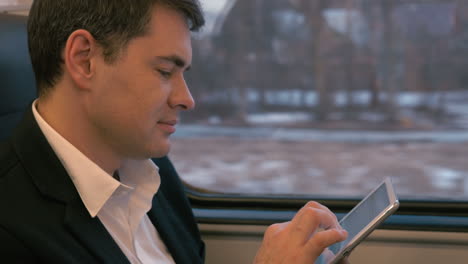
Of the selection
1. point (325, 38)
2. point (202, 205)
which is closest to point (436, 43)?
point (325, 38)

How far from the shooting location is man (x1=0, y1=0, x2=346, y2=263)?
0.80 metres

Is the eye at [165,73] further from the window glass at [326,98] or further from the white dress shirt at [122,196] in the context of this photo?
the window glass at [326,98]


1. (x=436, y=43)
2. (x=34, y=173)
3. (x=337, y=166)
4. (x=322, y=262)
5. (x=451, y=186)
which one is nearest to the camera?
(x=34, y=173)

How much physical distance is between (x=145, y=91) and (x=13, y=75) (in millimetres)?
348

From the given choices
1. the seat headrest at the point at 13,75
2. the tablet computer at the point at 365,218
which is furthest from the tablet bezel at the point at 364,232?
the seat headrest at the point at 13,75

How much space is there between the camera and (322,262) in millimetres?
1021

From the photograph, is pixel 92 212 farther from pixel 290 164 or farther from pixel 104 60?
pixel 290 164

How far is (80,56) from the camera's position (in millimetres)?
838

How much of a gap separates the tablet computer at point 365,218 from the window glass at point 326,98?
1763 mm

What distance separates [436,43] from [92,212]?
2850mm

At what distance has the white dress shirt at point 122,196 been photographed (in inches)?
34.2

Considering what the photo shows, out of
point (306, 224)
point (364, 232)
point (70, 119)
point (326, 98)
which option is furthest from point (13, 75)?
point (326, 98)

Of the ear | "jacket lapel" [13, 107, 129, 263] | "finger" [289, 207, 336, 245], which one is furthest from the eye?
"finger" [289, 207, 336, 245]

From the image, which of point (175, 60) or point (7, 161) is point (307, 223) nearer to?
point (175, 60)
